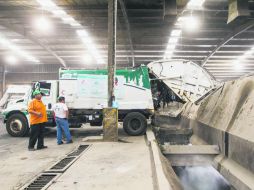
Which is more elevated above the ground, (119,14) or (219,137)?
(119,14)

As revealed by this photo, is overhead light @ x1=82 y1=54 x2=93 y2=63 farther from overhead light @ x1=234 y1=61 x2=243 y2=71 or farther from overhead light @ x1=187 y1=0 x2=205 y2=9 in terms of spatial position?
overhead light @ x1=234 y1=61 x2=243 y2=71

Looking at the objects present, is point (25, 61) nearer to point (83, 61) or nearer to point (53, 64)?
point (53, 64)

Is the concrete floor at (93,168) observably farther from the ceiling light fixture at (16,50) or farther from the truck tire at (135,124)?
the ceiling light fixture at (16,50)

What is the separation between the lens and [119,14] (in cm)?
1505

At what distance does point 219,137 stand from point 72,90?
6375 millimetres

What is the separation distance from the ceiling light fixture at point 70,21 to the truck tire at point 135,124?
21.0ft

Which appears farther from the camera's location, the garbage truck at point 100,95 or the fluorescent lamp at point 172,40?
the fluorescent lamp at point 172,40

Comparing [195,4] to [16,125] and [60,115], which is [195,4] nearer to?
[60,115]

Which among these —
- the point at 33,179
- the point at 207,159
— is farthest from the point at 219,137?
the point at 33,179

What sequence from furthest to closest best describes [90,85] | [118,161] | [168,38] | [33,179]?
1. [168,38]
2. [90,85]
3. [118,161]
4. [33,179]

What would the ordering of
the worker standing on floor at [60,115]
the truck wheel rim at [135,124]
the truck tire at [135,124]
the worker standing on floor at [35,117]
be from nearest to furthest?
the worker standing on floor at [35,117]
the worker standing on floor at [60,115]
the truck tire at [135,124]
the truck wheel rim at [135,124]

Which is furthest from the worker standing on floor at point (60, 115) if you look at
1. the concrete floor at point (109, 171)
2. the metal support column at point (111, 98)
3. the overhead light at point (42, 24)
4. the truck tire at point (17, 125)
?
the overhead light at point (42, 24)

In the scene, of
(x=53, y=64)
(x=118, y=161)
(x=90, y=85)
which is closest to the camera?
(x=118, y=161)

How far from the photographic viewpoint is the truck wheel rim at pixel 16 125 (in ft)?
41.0
